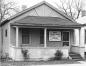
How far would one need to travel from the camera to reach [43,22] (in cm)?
2000

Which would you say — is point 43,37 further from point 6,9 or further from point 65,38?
point 6,9

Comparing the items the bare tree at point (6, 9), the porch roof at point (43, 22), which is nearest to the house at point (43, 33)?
the porch roof at point (43, 22)

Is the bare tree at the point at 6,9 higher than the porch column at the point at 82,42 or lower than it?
higher

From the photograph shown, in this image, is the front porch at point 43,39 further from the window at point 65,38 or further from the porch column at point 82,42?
the porch column at point 82,42

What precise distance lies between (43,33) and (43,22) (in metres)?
1.72

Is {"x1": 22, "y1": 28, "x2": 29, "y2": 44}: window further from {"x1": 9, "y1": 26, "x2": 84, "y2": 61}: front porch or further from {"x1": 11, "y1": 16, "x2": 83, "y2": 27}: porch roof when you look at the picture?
{"x1": 11, "y1": 16, "x2": 83, "y2": 27}: porch roof

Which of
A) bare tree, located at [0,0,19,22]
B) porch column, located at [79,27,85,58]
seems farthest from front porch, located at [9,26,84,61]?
bare tree, located at [0,0,19,22]

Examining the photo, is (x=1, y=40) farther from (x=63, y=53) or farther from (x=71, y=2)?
(x=71, y=2)

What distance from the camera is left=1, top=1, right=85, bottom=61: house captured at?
61.6 ft

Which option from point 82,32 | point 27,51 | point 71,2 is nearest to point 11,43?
point 27,51

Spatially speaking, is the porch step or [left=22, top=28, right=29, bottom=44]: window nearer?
the porch step

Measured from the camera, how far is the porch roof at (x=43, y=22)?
1906 centimetres

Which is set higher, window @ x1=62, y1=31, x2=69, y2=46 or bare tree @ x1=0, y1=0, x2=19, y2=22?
bare tree @ x1=0, y1=0, x2=19, y2=22

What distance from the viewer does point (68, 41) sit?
2191 cm
